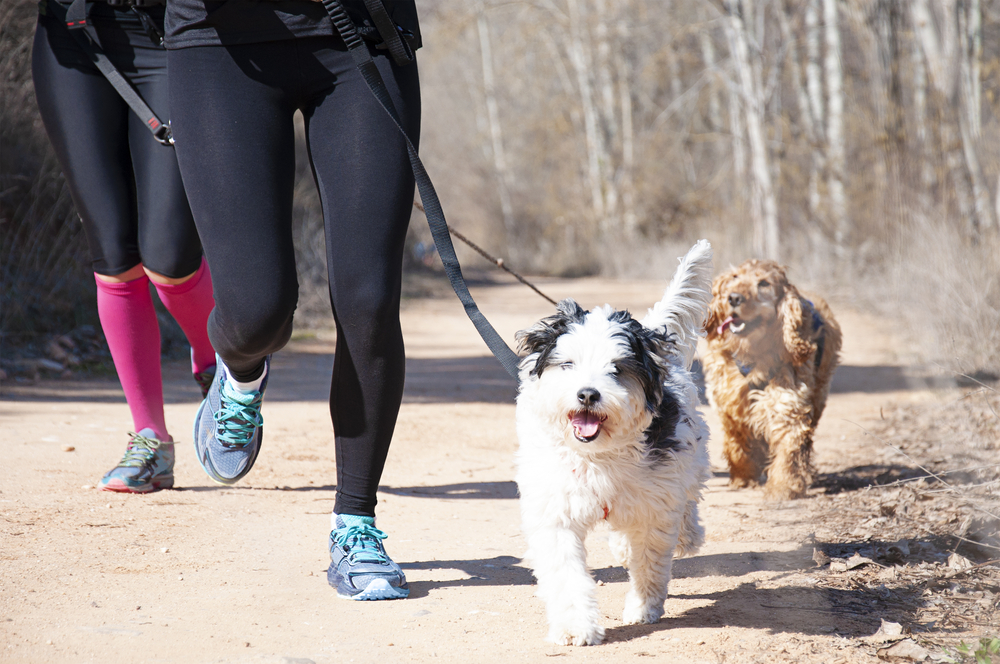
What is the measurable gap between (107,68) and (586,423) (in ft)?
8.41

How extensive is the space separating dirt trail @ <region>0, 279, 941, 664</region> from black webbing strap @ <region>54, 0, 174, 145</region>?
1630mm

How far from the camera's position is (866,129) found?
14.4 m

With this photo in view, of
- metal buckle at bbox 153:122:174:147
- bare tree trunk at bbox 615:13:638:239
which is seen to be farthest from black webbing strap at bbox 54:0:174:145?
bare tree trunk at bbox 615:13:638:239

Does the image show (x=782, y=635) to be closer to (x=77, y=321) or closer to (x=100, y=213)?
(x=100, y=213)

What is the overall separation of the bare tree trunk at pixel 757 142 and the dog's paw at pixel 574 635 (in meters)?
14.6

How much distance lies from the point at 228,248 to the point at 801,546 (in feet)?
8.95

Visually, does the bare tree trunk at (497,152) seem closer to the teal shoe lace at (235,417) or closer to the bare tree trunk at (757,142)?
the bare tree trunk at (757,142)

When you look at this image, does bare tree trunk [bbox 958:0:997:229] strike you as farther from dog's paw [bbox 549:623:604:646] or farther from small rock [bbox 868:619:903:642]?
dog's paw [bbox 549:623:604:646]

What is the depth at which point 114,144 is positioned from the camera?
3949 mm

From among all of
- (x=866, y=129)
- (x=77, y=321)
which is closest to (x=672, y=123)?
(x=866, y=129)

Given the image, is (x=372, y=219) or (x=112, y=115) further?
(x=112, y=115)

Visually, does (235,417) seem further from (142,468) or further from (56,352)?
(56,352)

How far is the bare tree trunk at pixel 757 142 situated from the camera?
16.3 m

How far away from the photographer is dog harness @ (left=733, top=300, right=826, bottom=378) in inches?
207
